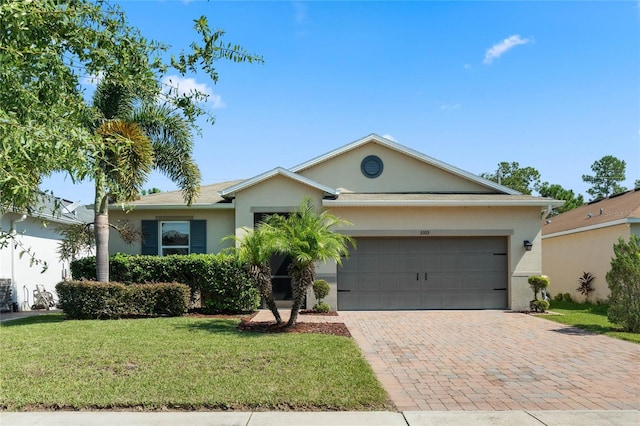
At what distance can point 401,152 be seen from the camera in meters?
17.9

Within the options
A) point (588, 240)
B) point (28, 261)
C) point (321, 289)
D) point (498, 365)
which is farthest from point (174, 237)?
point (588, 240)

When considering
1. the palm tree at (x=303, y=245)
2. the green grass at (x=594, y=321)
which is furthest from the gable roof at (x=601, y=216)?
the palm tree at (x=303, y=245)

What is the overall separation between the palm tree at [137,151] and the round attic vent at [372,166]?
20.0 feet

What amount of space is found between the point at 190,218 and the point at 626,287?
1301 cm

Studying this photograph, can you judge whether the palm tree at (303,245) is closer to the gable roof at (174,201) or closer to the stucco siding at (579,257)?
→ the gable roof at (174,201)

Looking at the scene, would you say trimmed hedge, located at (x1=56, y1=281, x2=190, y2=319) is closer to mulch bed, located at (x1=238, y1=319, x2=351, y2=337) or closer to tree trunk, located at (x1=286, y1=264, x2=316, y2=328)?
mulch bed, located at (x1=238, y1=319, x2=351, y2=337)

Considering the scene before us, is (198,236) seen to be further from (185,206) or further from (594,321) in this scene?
(594,321)

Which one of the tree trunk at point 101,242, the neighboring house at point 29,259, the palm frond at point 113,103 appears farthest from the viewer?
the neighboring house at point 29,259

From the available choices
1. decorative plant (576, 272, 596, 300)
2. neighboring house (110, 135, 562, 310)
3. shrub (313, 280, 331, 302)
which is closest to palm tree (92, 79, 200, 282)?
neighboring house (110, 135, 562, 310)

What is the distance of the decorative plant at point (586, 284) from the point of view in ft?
63.4

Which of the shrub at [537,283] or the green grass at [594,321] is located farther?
the shrub at [537,283]

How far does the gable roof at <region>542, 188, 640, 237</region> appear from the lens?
17703 millimetres

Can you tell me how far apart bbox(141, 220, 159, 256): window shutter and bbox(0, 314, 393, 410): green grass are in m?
5.51

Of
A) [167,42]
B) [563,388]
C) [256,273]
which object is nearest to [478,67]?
[256,273]
